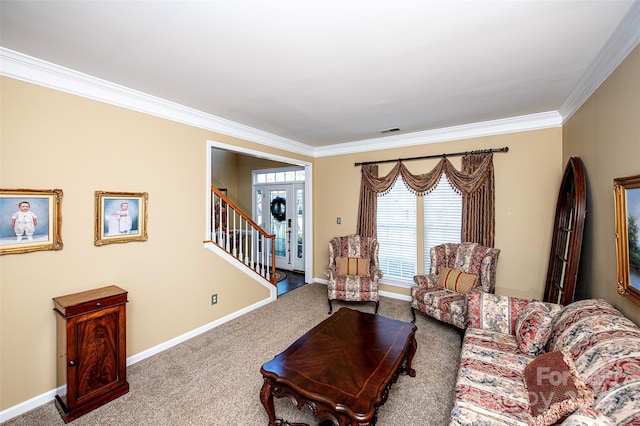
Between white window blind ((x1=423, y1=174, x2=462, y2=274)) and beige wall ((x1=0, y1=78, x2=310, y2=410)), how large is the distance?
10.2 ft

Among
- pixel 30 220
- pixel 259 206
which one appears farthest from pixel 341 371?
pixel 259 206

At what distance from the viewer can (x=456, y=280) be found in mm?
3445

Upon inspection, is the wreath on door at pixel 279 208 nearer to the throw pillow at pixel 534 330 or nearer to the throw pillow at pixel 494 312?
the throw pillow at pixel 494 312

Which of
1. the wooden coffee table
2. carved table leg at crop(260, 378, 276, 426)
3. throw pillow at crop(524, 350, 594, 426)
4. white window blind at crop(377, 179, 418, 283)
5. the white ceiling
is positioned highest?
the white ceiling

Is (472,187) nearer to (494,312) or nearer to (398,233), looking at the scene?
(398,233)

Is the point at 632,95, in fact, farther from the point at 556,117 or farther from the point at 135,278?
the point at 135,278

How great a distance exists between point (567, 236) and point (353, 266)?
257cm

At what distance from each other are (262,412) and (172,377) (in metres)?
1.02

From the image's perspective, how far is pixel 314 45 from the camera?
A: 1948 mm

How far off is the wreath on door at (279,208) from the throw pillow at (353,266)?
2.64m

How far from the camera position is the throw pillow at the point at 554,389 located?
4.23 feet

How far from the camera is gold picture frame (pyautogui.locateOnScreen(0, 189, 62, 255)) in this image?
203 cm

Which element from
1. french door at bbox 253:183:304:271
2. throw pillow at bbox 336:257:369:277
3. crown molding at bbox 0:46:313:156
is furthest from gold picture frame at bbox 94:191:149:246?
french door at bbox 253:183:304:271

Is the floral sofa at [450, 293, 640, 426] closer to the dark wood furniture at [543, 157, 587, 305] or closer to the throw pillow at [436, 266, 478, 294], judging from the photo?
the dark wood furniture at [543, 157, 587, 305]
